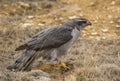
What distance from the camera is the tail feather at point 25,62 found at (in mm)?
9289

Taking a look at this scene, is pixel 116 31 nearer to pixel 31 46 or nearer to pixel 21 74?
pixel 31 46

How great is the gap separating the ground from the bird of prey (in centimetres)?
25

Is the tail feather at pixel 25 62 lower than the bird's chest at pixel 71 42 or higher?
lower

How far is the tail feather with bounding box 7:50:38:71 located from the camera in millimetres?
9289

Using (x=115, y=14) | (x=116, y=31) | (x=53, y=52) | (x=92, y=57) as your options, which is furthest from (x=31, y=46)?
(x=115, y=14)

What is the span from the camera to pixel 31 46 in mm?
Answer: 9570

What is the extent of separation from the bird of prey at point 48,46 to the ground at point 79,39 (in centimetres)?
25

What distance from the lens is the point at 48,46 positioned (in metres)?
9.68

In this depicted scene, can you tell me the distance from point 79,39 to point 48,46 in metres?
2.78

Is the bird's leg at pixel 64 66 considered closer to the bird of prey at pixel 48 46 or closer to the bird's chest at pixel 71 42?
the bird of prey at pixel 48 46

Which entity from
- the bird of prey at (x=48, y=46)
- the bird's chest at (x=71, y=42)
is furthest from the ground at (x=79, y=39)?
the bird's chest at (x=71, y=42)

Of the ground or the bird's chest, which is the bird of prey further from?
the ground

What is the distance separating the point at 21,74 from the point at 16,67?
61 centimetres

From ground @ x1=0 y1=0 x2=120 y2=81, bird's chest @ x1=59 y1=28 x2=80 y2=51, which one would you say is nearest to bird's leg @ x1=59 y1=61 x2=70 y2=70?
ground @ x1=0 y1=0 x2=120 y2=81
